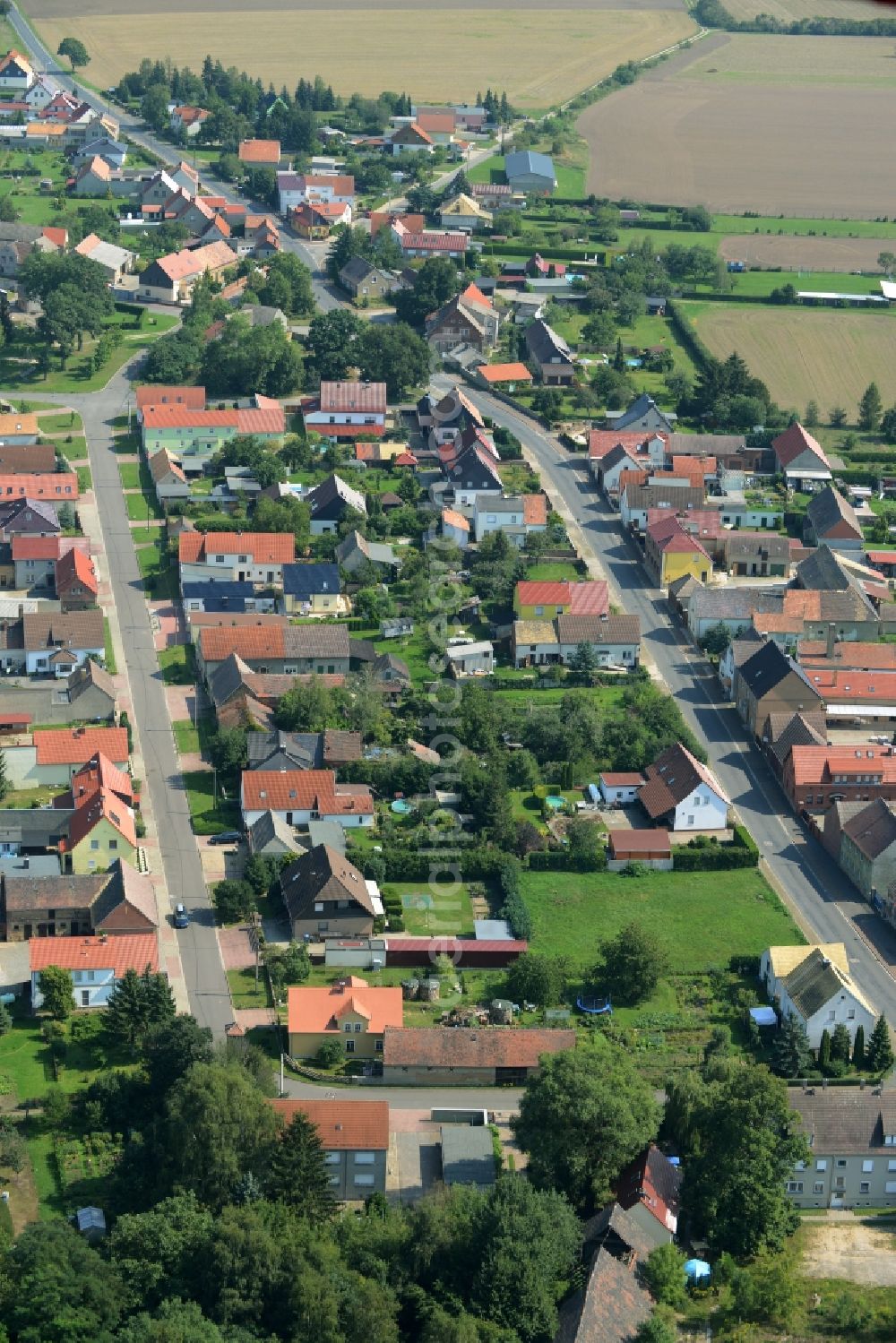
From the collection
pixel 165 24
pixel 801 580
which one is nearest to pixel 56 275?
pixel 801 580

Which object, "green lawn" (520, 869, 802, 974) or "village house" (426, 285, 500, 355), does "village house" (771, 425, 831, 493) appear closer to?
"village house" (426, 285, 500, 355)

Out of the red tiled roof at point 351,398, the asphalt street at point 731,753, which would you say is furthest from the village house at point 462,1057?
the red tiled roof at point 351,398

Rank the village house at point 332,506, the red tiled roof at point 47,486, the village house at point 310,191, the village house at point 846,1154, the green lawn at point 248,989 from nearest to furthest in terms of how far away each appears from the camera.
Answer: the village house at point 846,1154, the green lawn at point 248,989, the village house at point 332,506, the red tiled roof at point 47,486, the village house at point 310,191

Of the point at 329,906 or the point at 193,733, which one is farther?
the point at 193,733

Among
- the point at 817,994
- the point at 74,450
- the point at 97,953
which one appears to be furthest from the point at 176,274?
the point at 817,994

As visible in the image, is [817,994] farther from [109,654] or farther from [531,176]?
[531,176]

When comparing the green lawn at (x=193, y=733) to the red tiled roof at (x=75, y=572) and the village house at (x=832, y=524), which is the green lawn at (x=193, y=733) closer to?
the red tiled roof at (x=75, y=572)
